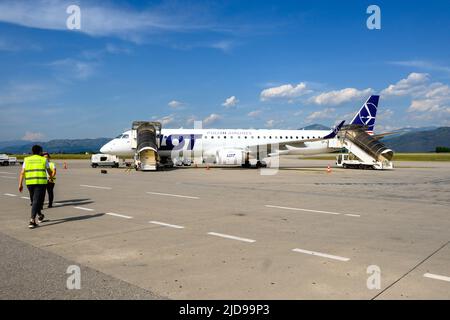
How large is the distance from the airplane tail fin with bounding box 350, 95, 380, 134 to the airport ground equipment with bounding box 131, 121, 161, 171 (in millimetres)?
20948

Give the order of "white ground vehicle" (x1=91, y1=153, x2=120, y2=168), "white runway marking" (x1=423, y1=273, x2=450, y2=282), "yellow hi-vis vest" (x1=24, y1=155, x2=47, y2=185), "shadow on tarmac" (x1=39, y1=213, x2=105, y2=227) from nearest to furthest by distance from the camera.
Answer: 1. "white runway marking" (x1=423, y1=273, x2=450, y2=282)
2. "yellow hi-vis vest" (x1=24, y1=155, x2=47, y2=185)
3. "shadow on tarmac" (x1=39, y1=213, x2=105, y2=227)
4. "white ground vehicle" (x1=91, y1=153, x2=120, y2=168)

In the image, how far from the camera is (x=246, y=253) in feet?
21.8

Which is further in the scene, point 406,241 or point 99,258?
point 406,241

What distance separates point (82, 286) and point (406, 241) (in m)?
6.26

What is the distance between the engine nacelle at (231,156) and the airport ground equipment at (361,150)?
10110 millimetres

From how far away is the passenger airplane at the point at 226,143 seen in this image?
32.9 meters

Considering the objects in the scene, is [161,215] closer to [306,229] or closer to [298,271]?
[306,229]

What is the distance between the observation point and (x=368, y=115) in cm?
3859

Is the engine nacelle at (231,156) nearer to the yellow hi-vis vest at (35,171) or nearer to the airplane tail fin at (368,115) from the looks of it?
the airplane tail fin at (368,115)

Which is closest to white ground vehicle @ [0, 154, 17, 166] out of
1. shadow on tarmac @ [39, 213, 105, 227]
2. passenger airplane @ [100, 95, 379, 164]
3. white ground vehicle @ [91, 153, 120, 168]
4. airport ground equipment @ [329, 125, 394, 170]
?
white ground vehicle @ [91, 153, 120, 168]

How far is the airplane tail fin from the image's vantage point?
127 feet

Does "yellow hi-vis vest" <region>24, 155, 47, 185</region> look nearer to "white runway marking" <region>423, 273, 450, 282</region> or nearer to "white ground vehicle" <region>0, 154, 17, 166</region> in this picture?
"white runway marking" <region>423, 273, 450, 282</region>

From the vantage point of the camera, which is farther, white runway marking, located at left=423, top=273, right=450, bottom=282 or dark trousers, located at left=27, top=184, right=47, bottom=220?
dark trousers, located at left=27, top=184, right=47, bottom=220
